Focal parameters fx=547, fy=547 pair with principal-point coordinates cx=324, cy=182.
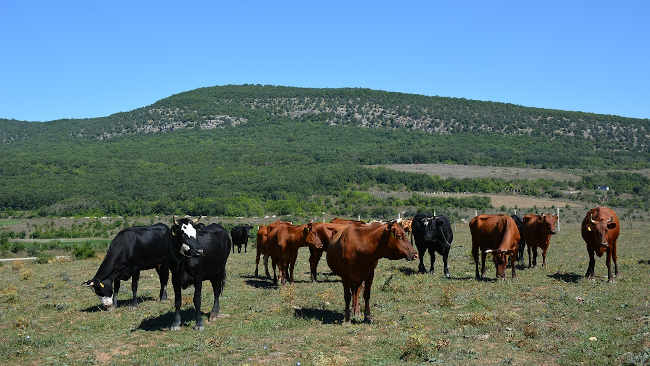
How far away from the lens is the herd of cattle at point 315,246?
37.1 ft

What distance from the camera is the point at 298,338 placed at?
1046 cm

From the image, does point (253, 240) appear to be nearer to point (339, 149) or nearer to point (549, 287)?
point (549, 287)

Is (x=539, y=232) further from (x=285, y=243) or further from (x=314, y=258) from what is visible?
(x=285, y=243)

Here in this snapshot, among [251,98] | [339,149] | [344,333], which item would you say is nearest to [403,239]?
[344,333]

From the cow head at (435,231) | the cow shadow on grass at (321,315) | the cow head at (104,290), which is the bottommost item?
the cow shadow on grass at (321,315)

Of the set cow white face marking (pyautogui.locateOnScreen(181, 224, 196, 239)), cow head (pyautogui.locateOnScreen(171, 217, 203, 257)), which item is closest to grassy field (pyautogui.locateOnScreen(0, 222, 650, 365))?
cow head (pyautogui.locateOnScreen(171, 217, 203, 257))

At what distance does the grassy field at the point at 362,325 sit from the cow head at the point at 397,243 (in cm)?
152

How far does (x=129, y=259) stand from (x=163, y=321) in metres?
2.38

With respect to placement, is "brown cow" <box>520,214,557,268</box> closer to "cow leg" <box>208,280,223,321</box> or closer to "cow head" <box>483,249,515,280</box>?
"cow head" <box>483,249,515,280</box>

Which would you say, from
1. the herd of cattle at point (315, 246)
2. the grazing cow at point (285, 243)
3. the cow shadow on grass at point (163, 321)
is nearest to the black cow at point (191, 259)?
the herd of cattle at point (315, 246)

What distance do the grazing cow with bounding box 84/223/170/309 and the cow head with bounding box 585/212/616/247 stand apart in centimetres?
1238

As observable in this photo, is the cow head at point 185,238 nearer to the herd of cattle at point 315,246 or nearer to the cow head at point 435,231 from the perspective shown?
the herd of cattle at point 315,246

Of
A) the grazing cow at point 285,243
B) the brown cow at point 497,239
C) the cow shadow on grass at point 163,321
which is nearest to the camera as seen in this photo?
the cow shadow on grass at point 163,321

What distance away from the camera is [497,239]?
17.1 m
